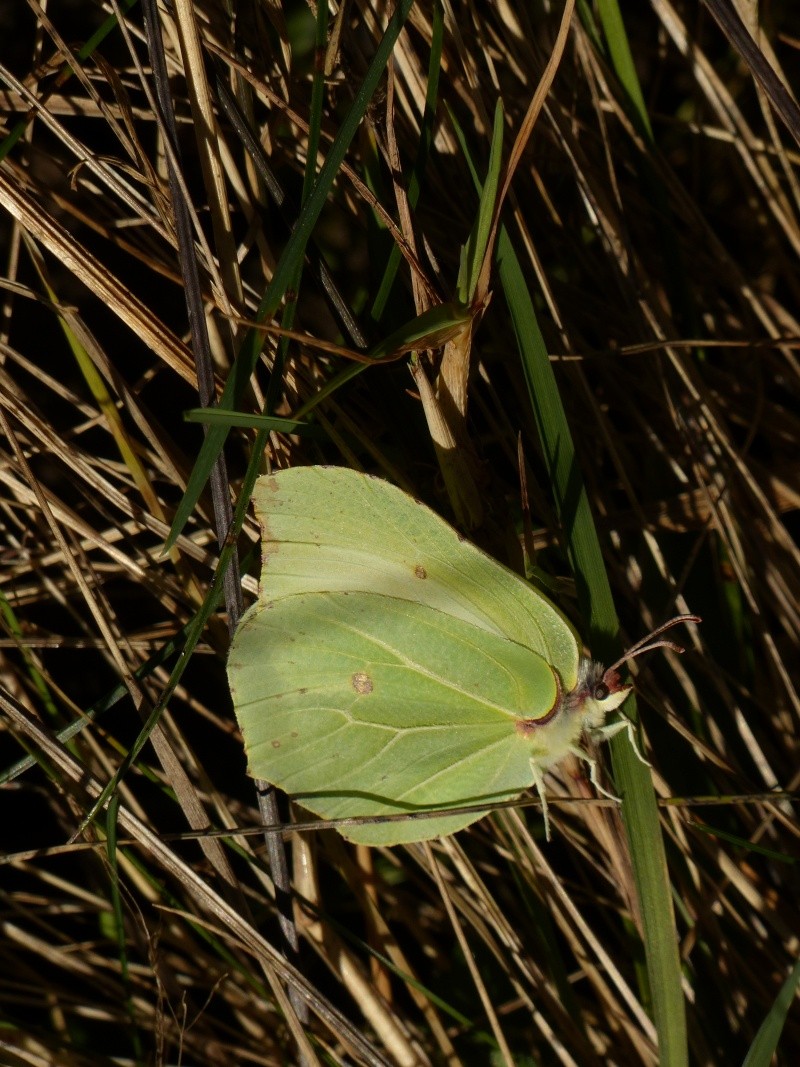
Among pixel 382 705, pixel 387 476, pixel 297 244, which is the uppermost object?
pixel 297 244

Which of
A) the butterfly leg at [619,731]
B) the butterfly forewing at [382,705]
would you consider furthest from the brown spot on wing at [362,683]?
the butterfly leg at [619,731]

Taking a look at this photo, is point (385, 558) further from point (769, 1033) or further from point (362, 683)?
point (769, 1033)

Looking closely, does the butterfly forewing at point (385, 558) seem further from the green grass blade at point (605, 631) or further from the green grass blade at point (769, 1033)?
the green grass blade at point (769, 1033)

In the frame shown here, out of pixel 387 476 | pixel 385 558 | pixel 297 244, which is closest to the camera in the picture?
pixel 297 244

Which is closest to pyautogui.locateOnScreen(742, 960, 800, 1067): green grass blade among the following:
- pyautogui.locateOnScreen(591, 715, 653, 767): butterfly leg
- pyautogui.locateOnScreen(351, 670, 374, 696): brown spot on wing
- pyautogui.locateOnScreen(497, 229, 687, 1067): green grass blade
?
pyautogui.locateOnScreen(497, 229, 687, 1067): green grass blade

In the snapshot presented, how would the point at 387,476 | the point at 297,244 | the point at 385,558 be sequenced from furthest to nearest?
1. the point at 387,476
2. the point at 385,558
3. the point at 297,244

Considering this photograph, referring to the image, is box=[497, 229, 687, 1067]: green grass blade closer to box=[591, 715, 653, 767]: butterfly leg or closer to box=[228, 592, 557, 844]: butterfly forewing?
box=[591, 715, 653, 767]: butterfly leg

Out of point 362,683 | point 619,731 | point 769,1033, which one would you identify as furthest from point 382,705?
point 769,1033

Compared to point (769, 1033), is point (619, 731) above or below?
above

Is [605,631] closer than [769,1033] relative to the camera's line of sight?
No
